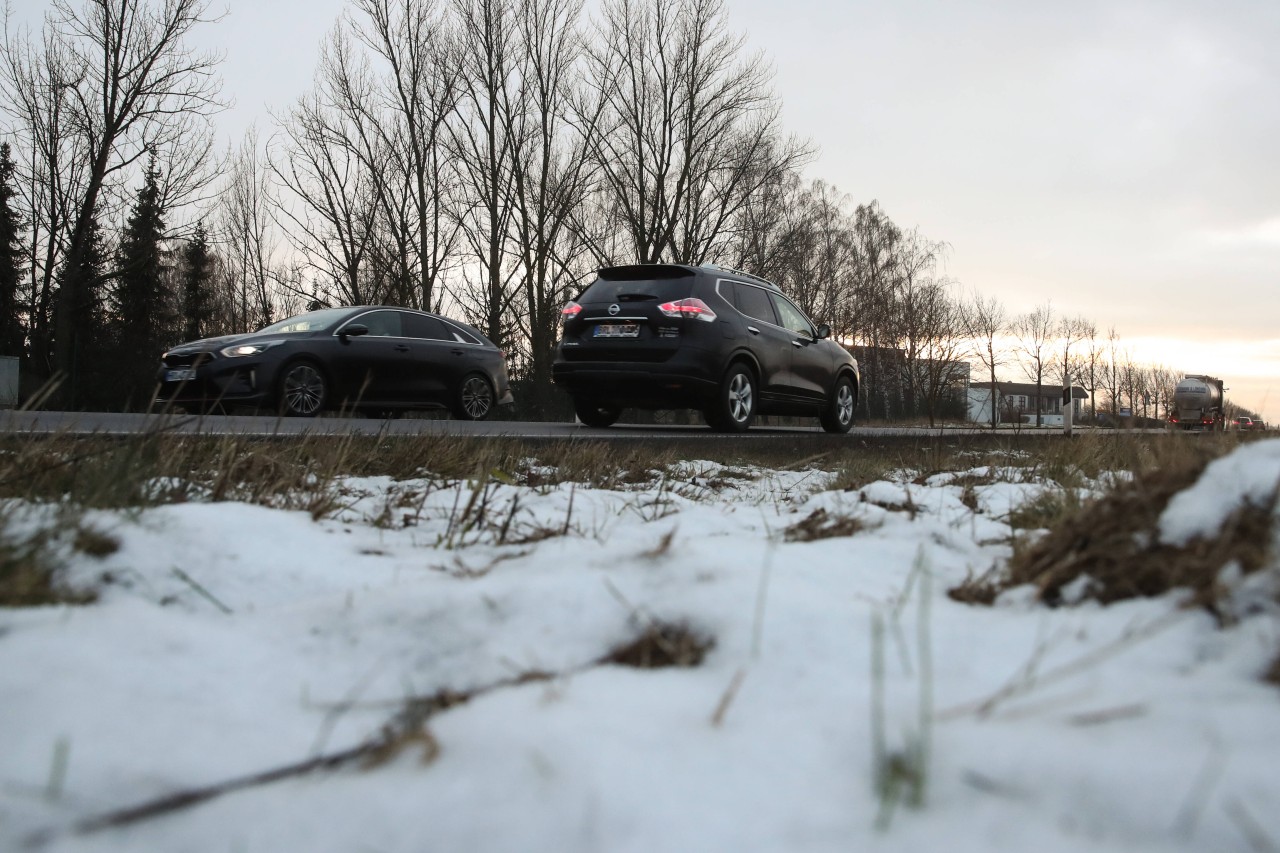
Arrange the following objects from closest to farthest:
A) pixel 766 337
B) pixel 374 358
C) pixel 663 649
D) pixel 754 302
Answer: pixel 663 649 < pixel 766 337 < pixel 754 302 < pixel 374 358

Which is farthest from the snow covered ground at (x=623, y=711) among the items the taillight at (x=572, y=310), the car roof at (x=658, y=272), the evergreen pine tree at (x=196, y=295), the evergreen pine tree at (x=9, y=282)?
the evergreen pine tree at (x=196, y=295)

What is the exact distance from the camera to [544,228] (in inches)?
1026

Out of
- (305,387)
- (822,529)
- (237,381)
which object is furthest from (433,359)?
(822,529)

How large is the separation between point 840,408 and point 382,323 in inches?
245

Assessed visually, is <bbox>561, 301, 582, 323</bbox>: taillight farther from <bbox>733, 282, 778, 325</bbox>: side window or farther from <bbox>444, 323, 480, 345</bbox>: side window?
<bbox>444, 323, 480, 345</bbox>: side window

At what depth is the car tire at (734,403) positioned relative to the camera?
30.0 feet

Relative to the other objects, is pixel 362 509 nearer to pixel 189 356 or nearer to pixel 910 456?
pixel 910 456

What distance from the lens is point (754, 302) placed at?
973cm

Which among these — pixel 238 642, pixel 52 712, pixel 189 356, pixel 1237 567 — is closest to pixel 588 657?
pixel 238 642

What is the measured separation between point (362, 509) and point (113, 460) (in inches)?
27.3

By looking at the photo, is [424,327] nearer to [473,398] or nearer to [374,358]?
[374,358]

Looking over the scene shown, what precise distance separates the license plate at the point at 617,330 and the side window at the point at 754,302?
49.1 inches

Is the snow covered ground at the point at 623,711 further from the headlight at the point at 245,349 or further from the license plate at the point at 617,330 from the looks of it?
the headlight at the point at 245,349

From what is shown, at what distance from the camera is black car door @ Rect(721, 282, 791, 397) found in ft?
31.0
